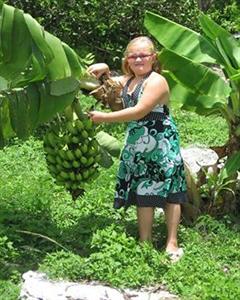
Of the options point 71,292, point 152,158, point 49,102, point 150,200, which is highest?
point 49,102

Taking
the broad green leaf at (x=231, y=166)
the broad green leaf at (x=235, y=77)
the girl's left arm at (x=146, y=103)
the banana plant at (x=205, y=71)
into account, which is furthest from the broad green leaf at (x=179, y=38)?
the girl's left arm at (x=146, y=103)

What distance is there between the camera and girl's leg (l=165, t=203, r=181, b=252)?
15.2 feet

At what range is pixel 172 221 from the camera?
184 inches

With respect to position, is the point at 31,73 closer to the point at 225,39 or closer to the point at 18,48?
the point at 18,48

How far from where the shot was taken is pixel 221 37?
510 cm

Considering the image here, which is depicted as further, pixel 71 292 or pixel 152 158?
pixel 152 158

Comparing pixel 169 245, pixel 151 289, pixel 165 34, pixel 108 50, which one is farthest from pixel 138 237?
pixel 108 50

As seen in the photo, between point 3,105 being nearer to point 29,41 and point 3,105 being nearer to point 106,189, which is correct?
point 29,41

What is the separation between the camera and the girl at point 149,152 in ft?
14.7

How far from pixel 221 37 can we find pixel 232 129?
0.66 m

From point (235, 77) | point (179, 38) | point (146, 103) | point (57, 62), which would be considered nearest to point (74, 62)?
point (57, 62)

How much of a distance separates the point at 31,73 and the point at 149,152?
101cm

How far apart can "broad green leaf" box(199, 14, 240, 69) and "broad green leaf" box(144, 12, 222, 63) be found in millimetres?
110

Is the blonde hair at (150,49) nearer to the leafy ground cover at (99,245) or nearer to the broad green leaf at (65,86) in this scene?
the broad green leaf at (65,86)
